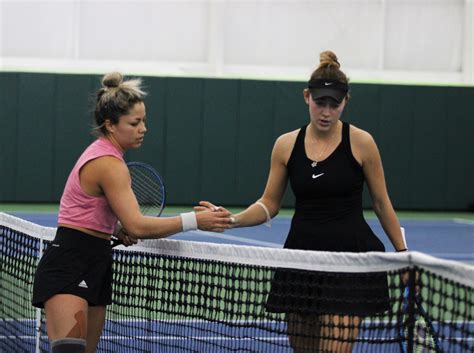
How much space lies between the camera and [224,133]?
16078 millimetres

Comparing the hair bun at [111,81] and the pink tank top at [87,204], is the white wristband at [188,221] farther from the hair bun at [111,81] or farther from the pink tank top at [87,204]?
the hair bun at [111,81]

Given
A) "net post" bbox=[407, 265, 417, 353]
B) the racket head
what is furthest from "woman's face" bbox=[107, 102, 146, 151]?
the racket head

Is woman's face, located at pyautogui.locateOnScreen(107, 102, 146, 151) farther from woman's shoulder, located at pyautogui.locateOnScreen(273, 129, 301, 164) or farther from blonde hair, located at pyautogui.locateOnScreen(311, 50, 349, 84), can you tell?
blonde hair, located at pyautogui.locateOnScreen(311, 50, 349, 84)

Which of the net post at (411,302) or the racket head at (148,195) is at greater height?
the racket head at (148,195)

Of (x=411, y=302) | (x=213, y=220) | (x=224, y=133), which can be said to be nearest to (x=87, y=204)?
(x=213, y=220)

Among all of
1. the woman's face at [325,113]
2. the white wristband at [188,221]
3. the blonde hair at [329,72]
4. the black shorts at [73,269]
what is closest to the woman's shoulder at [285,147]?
the woman's face at [325,113]

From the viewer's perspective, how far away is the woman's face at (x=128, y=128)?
12.9ft

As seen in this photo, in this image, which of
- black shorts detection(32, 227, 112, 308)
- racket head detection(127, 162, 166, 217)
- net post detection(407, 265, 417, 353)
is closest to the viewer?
net post detection(407, 265, 417, 353)

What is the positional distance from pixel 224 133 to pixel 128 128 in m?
12.1

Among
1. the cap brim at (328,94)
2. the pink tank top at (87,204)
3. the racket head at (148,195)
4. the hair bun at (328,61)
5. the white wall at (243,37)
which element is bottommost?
the racket head at (148,195)

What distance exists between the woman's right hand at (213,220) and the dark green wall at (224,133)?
11.4m

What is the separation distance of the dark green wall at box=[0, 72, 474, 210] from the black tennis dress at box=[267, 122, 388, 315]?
1153 centimetres

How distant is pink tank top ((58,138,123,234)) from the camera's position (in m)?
3.89

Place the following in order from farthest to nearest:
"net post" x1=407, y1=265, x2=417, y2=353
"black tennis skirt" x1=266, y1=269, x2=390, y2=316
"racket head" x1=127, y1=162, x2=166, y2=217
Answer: "racket head" x1=127, y1=162, x2=166, y2=217 → "black tennis skirt" x1=266, y1=269, x2=390, y2=316 → "net post" x1=407, y1=265, x2=417, y2=353
